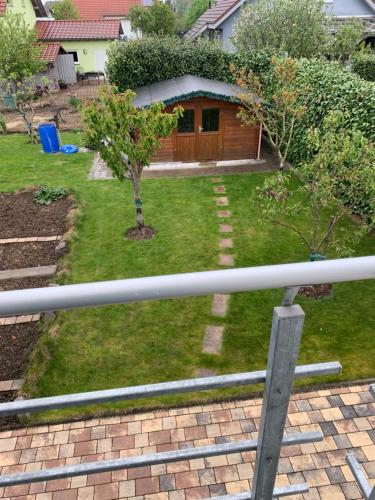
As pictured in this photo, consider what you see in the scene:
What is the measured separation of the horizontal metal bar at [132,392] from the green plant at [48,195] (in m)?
11.0

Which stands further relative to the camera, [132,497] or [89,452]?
[89,452]

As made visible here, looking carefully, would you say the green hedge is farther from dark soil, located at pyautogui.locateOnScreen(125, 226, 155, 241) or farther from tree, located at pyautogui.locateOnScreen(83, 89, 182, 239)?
dark soil, located at pyautogui.locateOnScreen(125, 226, 155, 241)

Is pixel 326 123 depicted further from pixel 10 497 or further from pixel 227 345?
pixel 10 497

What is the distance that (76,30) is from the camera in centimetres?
3381

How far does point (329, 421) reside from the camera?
16.0 ft

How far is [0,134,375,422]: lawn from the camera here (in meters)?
5.91

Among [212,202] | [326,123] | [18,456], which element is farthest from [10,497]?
[212,202]

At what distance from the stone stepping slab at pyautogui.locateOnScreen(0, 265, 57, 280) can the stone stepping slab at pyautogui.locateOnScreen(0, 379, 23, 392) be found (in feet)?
9.61

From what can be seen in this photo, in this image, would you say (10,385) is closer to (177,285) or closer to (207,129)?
(177,285)

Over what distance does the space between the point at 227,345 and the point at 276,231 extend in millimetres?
4418

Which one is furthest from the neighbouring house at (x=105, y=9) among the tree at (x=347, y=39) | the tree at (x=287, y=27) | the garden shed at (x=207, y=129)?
the garden shed at (x=207, y=129)

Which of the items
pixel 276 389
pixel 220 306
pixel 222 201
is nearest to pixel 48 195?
pixel 222 201

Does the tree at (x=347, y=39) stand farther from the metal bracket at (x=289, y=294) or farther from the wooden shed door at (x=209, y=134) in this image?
the metal bracket at (x=289, y=294)

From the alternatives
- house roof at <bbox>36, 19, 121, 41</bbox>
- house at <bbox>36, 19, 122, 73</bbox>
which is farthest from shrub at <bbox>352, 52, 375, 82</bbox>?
house roof at <bbox>36, 19, 121, 41</bbox>
